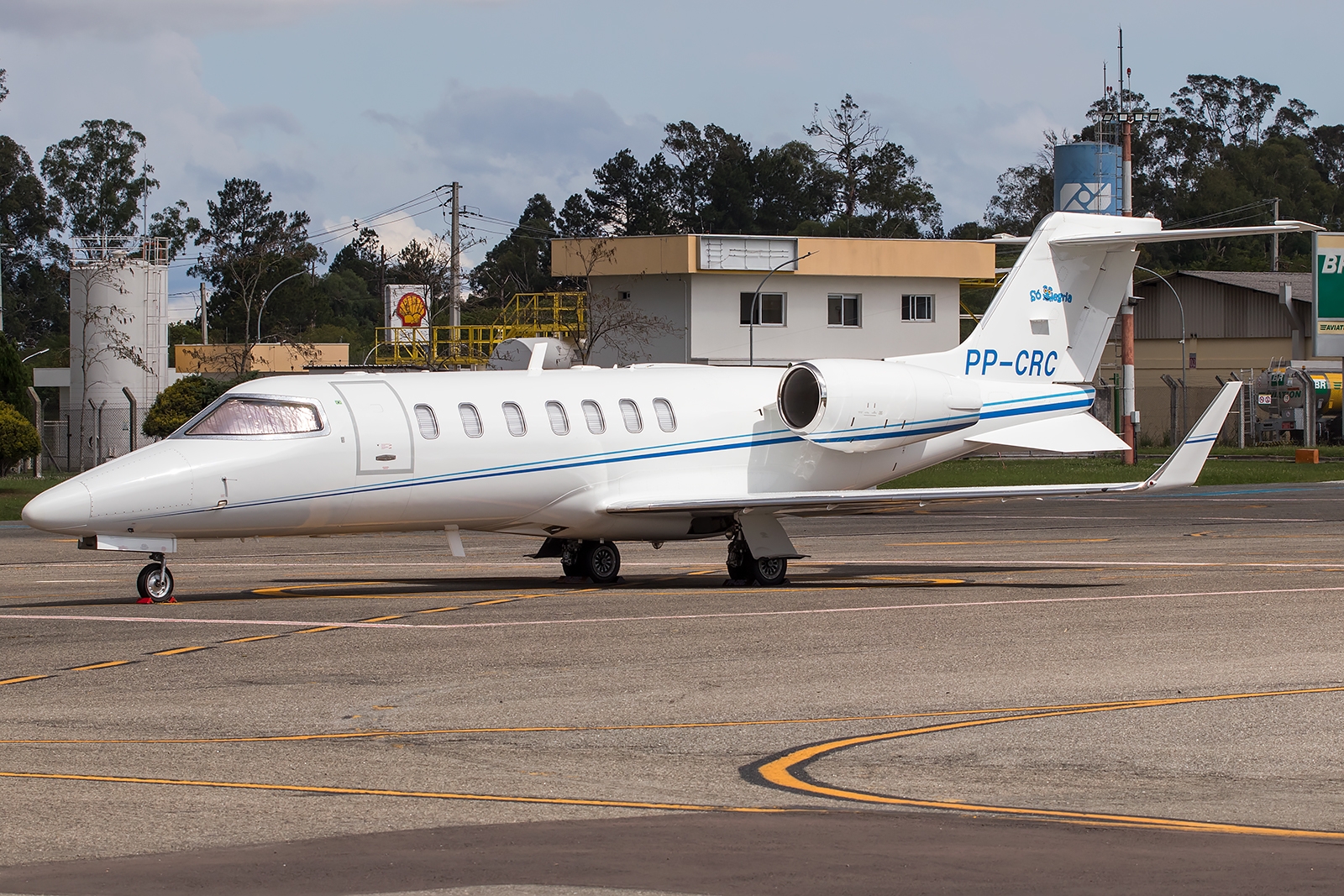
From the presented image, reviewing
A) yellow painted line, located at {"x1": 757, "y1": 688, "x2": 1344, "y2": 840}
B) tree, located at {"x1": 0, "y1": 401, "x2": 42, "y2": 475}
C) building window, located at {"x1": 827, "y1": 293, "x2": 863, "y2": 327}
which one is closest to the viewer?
yellow painted line, located at {"x1": 757, "y1": 688, "x2": 1344, "y2": 840}

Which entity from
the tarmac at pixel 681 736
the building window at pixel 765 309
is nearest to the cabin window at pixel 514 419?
the tarmac at pixel 681 736

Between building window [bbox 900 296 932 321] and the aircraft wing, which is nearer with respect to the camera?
the aircraft wing

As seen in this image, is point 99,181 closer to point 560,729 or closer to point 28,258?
point 28,258

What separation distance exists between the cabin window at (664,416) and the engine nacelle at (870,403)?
1522 millimetres

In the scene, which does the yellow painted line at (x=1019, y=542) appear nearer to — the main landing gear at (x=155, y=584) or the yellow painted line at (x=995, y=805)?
the main landing gear at (x=155, y=584)

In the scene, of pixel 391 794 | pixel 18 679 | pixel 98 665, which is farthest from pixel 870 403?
pixel 391 794

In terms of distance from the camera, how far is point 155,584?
1778 cm

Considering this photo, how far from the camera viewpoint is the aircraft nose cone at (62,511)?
1617 centimetres

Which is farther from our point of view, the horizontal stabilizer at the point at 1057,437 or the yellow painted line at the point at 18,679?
the horizontal stabilizer at the point at 1057,437

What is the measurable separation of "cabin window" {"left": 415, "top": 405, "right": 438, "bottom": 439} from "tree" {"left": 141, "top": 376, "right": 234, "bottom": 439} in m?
33.1

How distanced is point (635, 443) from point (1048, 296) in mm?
6868

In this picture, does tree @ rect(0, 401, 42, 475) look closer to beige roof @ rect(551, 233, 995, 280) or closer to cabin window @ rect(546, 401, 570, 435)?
beige roof @ rect(551, 233, 995, 280)

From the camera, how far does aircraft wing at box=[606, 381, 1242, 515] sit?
60.3 ft

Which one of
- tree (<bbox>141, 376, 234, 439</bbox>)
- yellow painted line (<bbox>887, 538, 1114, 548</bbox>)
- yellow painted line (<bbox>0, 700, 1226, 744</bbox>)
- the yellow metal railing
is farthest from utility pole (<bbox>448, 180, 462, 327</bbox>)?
yellow painted line (<bbox>0, 700, 1226, 744</bbox>)
